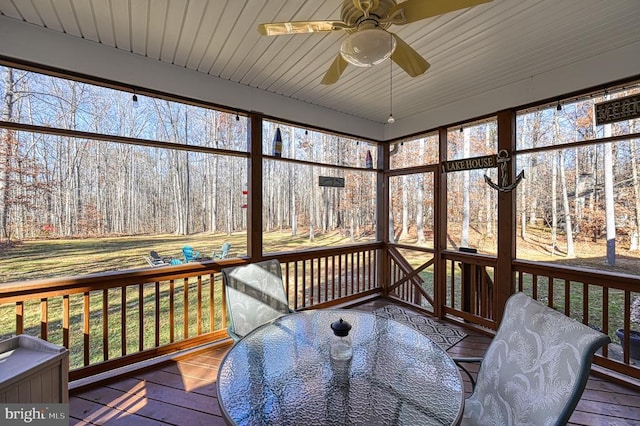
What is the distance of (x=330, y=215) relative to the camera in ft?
14.3

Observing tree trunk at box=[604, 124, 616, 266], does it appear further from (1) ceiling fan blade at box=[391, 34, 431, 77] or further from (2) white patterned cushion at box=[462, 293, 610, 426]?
(1) ceiling fan blade at box=[391, 34, 431, 77]

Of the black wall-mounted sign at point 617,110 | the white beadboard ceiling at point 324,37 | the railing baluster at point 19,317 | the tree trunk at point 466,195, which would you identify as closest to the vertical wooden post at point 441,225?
the tree trunk at point 466,195

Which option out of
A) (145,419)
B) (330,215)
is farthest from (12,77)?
(330,215)

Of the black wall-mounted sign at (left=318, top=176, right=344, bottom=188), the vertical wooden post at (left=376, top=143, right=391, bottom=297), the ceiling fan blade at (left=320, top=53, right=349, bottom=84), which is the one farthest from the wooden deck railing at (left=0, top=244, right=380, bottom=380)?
the ceiling fan blade at (left=320, top=53, right=349, bottom=84)

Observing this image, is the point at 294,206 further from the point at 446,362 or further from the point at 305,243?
the point at 446,362

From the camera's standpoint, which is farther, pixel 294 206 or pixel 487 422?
pixel 294 206

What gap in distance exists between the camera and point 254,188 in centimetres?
322

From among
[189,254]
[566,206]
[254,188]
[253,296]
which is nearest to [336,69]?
[254,188]

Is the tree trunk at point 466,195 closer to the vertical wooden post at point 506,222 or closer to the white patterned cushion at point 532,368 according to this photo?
the vertical wooden post at point 506,222

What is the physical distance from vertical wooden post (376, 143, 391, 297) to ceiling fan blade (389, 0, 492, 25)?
3152 millimetres

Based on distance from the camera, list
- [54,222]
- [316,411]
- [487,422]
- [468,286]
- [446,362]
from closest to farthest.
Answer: [316,411] < [487,422] < [446,362] < [54,222] < [468,286]

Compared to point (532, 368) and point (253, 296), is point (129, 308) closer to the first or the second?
point (253, 296)

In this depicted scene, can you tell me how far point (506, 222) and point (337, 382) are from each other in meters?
2.86

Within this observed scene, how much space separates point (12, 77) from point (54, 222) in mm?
1215
